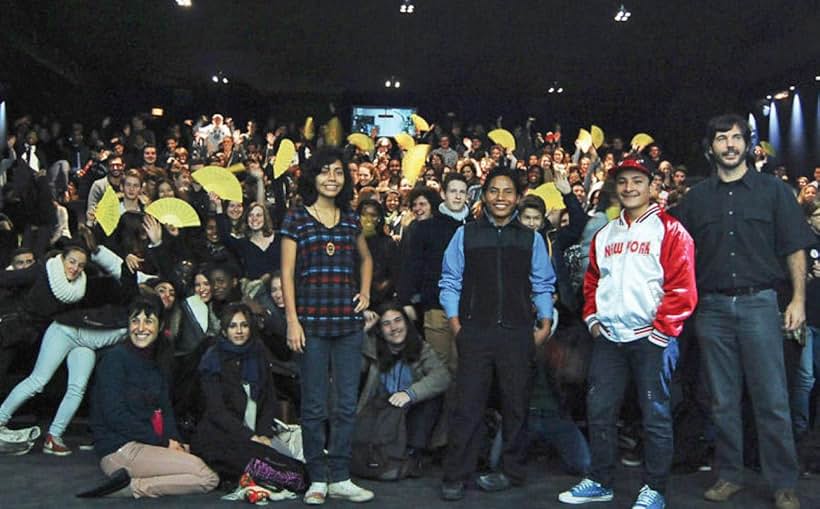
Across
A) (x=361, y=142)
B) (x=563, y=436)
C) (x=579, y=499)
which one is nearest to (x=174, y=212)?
(x=563, y=436)

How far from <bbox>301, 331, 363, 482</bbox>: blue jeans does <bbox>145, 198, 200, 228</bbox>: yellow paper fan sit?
83.1 inches

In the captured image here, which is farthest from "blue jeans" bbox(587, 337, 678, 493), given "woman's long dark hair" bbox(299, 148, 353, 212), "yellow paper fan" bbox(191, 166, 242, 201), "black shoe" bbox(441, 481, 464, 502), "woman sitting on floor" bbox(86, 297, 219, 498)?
"yellow paper fan" bbox(191, 166, 242, 201)

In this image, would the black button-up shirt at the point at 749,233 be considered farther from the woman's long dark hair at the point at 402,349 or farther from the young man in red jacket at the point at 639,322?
the woman's long dark hair at the point at 402,349

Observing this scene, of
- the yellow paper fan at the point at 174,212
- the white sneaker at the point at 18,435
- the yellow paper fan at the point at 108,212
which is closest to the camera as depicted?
the white sneaker at the point at 18,435

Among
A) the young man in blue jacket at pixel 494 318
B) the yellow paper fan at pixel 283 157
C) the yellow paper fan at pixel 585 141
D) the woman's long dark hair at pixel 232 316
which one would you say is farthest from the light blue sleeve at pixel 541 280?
the yellow paper fan at pixel 585 141

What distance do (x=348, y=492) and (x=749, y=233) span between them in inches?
87.0

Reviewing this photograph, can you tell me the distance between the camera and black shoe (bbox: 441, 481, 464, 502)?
4195 millimetres

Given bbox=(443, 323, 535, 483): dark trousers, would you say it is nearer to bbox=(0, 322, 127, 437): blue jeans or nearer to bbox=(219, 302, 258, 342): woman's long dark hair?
bbox=(219, 302, 258, 342): woman's long dark hair

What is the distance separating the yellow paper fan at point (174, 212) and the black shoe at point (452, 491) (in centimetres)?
265

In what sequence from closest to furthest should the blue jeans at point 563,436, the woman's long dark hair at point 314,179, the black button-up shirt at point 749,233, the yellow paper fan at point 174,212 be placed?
1. the black button-up shirt at point 749,233
2. the woman's long dark hair at point 314,179
3. the blue jeans at point 563,436
4. the yellow paper fan at point 174,212

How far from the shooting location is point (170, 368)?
16.6 feet

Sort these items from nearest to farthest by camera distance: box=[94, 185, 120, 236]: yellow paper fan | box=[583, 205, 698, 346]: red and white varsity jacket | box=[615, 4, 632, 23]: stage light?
box=[583, 205, 698, 346]: red and white varsity jacket
box=[94, 185, 120, 236]: yellow paper fan
box=[615, 4, 632, 23]: stage light

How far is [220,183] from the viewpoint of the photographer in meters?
6.70

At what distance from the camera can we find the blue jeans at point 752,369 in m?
3.99
